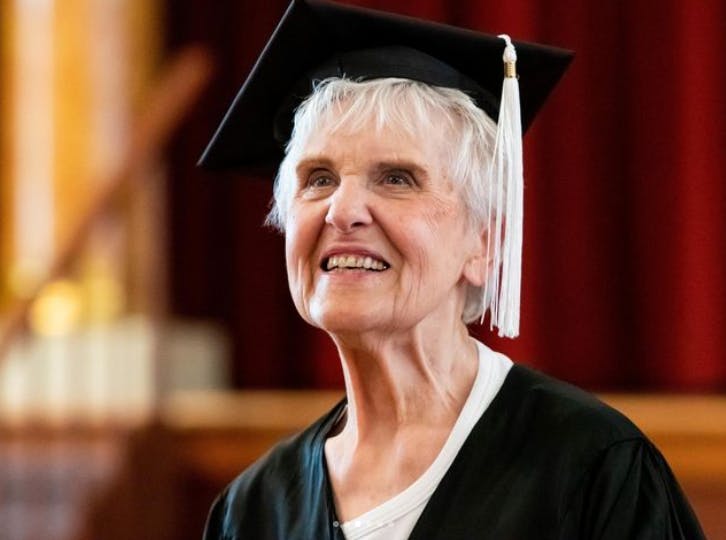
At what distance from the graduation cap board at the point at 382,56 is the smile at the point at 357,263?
0.23m

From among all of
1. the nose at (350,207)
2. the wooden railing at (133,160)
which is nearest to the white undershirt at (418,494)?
the nose at (350,207)

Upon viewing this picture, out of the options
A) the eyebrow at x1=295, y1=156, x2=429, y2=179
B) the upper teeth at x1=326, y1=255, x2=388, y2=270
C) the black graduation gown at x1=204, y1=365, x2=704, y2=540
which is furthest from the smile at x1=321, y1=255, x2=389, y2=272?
the black graduation gown at x1=204, y1=365, x2=704, y2=540

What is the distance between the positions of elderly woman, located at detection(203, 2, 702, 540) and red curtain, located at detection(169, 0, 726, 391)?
10.5 ft

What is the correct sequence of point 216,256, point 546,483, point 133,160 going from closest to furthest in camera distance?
point 546,483
point 133,160
point 216,256

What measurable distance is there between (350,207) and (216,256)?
155 inches

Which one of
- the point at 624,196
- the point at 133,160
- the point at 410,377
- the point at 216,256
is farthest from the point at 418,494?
the point at 216,256

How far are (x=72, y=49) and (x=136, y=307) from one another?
1612 millimetres

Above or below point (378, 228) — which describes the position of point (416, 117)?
above

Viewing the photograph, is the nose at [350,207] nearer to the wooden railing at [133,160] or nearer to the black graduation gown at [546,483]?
the black graduation gown at [546,483]

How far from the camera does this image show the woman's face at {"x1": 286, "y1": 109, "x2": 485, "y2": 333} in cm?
186

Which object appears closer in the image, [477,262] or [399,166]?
[399,166]

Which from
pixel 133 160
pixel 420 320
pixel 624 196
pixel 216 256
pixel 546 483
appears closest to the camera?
pixel 546 483

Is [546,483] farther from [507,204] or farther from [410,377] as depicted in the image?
[507,204]

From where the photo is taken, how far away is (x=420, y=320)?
1918 millimetres
